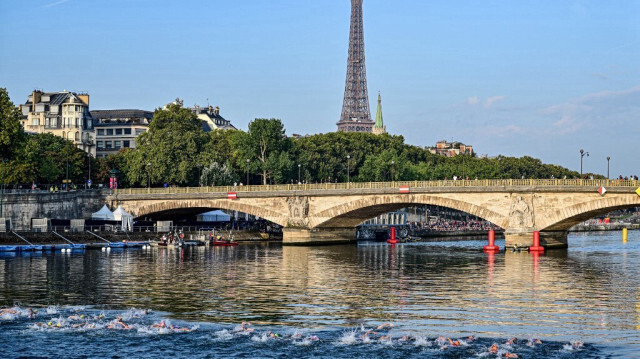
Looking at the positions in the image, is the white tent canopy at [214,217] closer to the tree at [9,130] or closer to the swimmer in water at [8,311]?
the tree at [9,130]

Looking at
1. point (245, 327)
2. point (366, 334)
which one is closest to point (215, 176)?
point (245, 327)

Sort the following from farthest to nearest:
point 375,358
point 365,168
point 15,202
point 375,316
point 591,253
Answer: point 365,168
point 15,202
point 591,253
point 375,316
point 375,358

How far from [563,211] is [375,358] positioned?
63615 mm

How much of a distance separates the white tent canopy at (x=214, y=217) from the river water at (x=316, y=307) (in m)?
53.3

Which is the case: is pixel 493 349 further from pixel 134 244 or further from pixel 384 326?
pixel 134 244

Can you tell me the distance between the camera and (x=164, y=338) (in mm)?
43250

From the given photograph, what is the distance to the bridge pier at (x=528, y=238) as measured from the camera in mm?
100500

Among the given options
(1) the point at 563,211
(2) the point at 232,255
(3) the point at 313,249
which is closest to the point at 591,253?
(1) the point at 563,211

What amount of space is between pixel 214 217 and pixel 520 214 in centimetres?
6041

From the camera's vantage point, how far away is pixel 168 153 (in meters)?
149

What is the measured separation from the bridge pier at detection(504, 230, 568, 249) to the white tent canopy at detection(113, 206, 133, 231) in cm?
5050

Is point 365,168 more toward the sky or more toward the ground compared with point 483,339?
more toward the sky

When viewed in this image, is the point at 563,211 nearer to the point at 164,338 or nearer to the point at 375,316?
the point at 375,316

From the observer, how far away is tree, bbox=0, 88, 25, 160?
389ft
